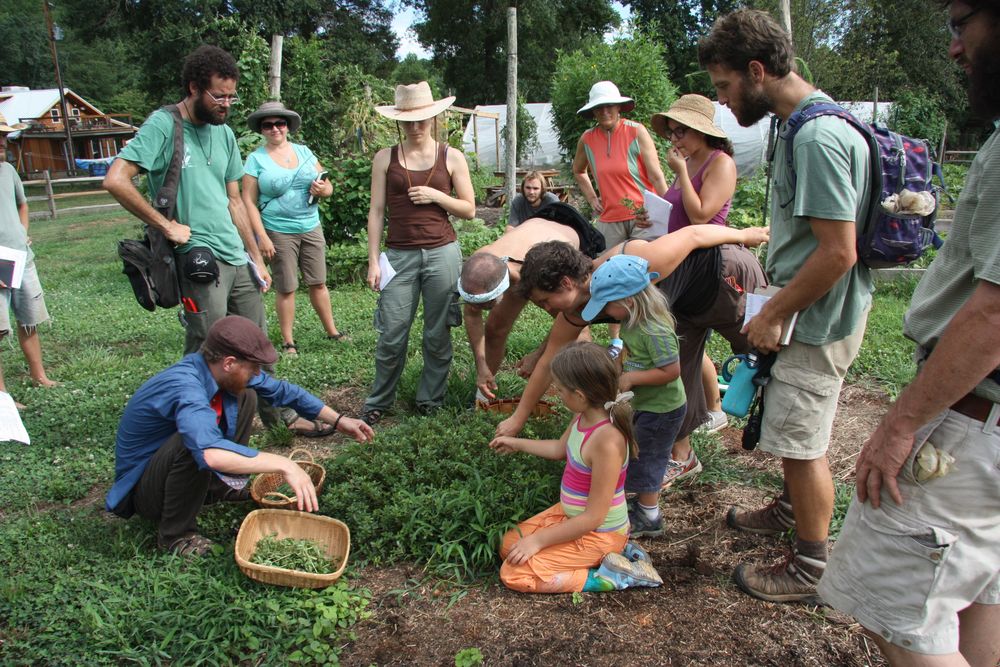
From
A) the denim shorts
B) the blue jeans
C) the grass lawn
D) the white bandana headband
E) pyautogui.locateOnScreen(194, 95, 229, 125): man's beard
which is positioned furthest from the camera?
the denim shorts

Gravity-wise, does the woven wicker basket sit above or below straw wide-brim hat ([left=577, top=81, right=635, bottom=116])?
Result: below

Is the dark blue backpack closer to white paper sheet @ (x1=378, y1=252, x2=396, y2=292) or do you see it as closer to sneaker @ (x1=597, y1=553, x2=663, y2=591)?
sneaker @ (x1=597, y1=553, x2=663, y2=591)

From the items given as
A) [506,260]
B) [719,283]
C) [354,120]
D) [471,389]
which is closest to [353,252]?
[354,120]

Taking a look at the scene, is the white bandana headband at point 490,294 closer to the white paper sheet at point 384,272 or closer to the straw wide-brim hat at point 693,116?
the white paper sheet at point 384,272

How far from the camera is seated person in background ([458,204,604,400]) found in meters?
3.72

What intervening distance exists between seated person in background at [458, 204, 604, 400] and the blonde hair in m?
1.02

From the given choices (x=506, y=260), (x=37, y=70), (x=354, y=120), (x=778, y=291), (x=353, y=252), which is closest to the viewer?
(x=778, y=291)

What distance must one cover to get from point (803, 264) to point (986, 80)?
0.95 m

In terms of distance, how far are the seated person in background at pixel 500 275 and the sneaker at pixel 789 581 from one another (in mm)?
1799

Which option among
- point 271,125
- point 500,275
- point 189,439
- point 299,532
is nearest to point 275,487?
point 299,532

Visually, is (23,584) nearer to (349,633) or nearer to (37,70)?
(349,633)

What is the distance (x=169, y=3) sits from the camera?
24016 millimetres

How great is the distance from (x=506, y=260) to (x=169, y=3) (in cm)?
2575

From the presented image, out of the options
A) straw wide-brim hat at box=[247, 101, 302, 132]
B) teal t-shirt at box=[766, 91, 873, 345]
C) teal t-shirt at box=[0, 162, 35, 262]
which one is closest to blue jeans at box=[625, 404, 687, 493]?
teal t-shirt at box=[766, 91, 873, 345]
